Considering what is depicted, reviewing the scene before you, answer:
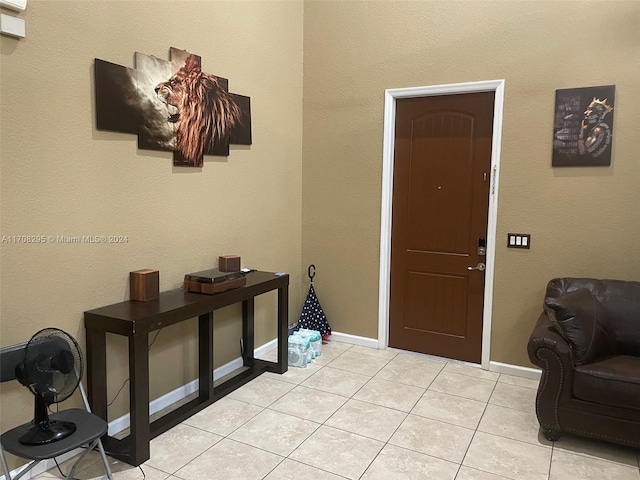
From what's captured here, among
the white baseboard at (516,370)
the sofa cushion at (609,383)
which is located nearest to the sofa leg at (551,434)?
the sofa cushion at (609,383)

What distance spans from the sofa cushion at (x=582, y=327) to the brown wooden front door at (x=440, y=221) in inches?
41.6

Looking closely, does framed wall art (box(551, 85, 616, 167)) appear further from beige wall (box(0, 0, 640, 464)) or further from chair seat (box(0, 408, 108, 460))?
chair seat (box(0, 408, 108, 460))

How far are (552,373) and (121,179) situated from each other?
2.80m

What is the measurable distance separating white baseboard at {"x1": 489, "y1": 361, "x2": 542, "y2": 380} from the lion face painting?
2.85m

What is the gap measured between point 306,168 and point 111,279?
2333 mm

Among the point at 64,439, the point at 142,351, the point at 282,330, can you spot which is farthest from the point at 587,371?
the point at 64,439

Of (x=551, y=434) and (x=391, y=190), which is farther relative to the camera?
(x=391, y=190)

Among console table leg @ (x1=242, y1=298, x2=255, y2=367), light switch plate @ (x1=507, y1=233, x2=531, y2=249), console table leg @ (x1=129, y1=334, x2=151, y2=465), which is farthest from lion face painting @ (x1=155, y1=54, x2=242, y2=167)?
light switch plate @ (x1=507, y1=233, x2=531, y2=249)

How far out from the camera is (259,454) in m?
2.70

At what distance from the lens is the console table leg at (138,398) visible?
8.27 ft

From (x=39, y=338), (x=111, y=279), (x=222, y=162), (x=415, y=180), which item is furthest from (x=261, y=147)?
(x=39, y=338)

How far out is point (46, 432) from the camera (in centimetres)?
212

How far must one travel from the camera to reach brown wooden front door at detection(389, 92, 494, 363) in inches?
155

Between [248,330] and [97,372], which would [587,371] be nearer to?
[248,330]
